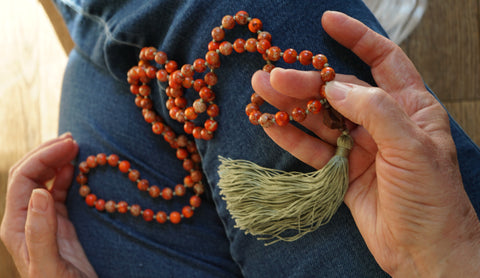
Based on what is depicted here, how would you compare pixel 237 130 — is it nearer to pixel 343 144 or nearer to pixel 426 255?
pixel 343 144

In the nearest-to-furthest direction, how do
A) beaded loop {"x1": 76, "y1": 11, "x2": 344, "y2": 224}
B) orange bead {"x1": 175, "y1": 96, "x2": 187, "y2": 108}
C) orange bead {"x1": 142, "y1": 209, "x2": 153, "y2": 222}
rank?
beaded loop {"x1": 76, "y1": 11, "x2": 344, "y2": 224} → orange bead {"x1": 175, "y1": 96, "x2": 187, "y2": 108} → orange bead {"x1": 142, "y1": 209, "x2": 153, "y2": 222}

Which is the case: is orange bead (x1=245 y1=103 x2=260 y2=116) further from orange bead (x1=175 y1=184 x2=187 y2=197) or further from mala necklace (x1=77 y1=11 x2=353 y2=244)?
orange bead (x1=175 y1=184 x2=187 y2=197)

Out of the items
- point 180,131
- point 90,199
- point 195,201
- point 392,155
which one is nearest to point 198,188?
point 195,201

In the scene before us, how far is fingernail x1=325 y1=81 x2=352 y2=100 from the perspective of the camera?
1.90ft

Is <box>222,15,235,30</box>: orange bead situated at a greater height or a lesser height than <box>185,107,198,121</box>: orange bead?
greater

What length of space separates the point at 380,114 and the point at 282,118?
16cm

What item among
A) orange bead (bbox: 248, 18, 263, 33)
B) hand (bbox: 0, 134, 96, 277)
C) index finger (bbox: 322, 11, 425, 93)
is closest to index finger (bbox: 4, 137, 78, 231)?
hand (bbox: 0, 134, 96, 277)

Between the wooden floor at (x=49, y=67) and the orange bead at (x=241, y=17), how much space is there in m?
0.81

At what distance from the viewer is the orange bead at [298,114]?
2.08 ft

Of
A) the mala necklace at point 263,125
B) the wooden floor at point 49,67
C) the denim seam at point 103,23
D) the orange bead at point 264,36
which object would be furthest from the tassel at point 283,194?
the wooden floor at point 49,67

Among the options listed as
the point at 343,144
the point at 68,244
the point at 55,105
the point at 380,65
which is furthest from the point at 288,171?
the point at 55,105

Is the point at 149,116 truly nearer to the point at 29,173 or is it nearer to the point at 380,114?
the point at 29,173

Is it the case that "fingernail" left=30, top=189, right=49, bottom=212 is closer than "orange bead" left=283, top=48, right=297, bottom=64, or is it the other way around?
"orange bead" left=283, top=48, right=297, bottom=64

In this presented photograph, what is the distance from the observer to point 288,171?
70cm
